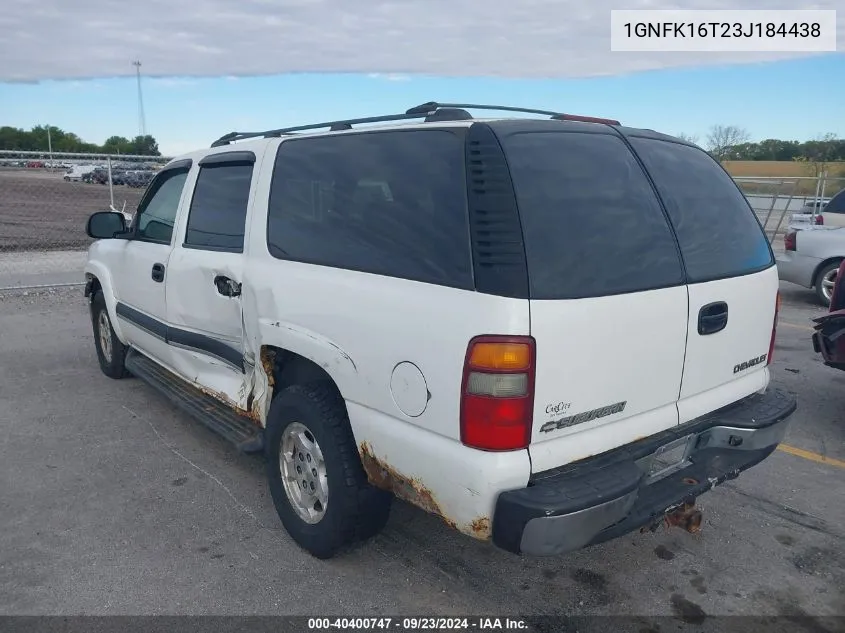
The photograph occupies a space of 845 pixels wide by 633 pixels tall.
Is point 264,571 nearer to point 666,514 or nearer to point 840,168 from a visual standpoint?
point 666,514

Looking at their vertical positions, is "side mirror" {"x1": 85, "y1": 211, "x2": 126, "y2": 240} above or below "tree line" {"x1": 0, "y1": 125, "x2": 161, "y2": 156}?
below

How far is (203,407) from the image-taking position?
13.8ft

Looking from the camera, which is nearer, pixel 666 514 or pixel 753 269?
pixel 666 514

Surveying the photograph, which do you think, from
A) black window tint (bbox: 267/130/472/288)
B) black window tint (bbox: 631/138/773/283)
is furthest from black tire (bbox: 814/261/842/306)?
black window tint (bbox: 267/130/472/288)

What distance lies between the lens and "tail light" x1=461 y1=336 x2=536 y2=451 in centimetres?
231

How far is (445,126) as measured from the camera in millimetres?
2689

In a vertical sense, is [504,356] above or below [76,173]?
below

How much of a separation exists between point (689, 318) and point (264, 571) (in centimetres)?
220

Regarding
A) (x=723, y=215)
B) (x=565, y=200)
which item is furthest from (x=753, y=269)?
(x=565, y=200)

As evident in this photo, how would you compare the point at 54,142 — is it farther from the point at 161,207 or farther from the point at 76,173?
the point at 161,207

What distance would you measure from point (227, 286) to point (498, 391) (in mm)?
1971

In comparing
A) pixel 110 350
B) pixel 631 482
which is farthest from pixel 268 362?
pixel 110 350

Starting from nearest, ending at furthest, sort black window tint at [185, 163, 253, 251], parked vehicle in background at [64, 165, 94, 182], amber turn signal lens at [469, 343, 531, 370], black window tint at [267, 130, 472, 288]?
1. amber turn signal lens at [469, 343, 531, 370]
2. black window tint at [267, 130, 472, 288]
3. black window tint at [185, 163, 253, 251]
4. parked vehicle in background at [64, 165, 94, 182]

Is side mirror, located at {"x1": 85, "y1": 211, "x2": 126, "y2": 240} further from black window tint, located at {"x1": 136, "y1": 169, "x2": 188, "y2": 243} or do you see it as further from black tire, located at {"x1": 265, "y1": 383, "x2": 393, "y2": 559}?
black tire, located at {"x1": 265, "y1": 383, "x2": 393, "y2": 559}
